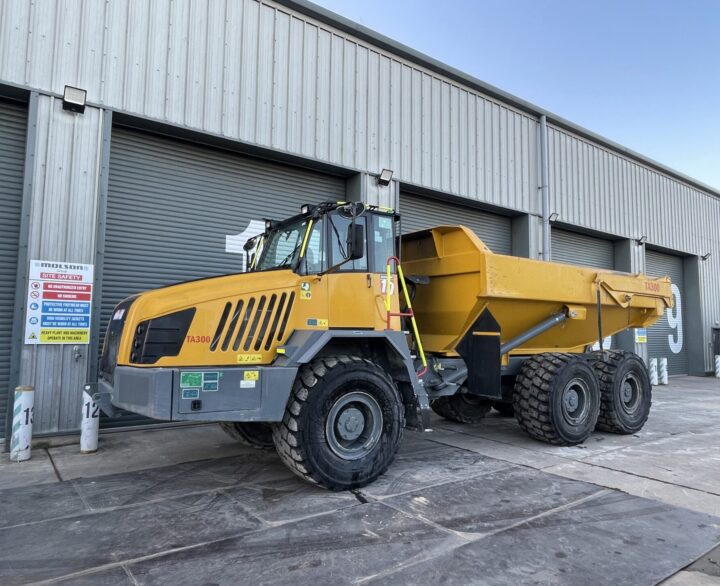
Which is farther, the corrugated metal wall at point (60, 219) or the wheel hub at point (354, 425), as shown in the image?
the corrugated metal wall at point (60, 219)

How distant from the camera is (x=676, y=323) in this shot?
61.7 ft

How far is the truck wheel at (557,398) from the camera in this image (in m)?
6.78

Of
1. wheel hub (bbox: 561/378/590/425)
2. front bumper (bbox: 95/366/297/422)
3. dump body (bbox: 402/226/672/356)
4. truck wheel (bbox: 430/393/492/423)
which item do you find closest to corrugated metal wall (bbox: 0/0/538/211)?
dump body (bbox: 402/226/672/356)

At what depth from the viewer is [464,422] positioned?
8.67m

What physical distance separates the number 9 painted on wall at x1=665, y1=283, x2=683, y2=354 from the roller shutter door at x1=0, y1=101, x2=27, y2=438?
65.7 feet

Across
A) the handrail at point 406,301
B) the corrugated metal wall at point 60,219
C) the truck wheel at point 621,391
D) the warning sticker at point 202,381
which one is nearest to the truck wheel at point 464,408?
the truck wheel at point 621,391

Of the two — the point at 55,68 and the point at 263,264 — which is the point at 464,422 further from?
the point at 55,68

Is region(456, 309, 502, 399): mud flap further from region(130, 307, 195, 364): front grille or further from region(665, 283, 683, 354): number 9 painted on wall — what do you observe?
region(665, 283, 683, 354): number 9 painted on wall

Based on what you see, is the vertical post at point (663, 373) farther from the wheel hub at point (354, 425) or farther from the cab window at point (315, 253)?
the cab window at point (315, 253)

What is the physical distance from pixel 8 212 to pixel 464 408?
25.9 feet

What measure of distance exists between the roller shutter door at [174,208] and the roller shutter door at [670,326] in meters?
15.0

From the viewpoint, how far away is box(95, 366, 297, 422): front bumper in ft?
14.2

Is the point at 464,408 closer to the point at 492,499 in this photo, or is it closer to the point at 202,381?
the point at 492,499

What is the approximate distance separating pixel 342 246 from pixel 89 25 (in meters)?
5.89
